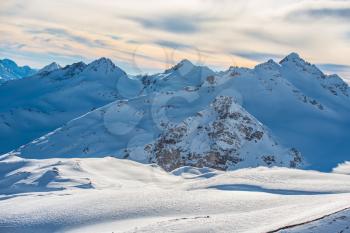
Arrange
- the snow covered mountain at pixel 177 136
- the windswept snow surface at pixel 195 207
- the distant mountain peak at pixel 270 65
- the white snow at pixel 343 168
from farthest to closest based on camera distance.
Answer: the distant mountain peak at pixel 270 65, the snow covered mountain at pixel 177 136, the white snow at pixel 343 168, the windswept snow surface at pixel 195 207

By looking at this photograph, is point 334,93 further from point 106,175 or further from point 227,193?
point 227,193

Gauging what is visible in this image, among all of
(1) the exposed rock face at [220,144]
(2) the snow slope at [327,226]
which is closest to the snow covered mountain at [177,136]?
(1) the exposed rock face at [220,144]

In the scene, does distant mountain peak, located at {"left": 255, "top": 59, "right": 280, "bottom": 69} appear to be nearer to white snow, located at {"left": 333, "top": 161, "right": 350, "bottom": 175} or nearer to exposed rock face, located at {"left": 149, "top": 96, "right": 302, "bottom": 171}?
exposed rock face, located at {"left": 149, "top": 96, "right": 302, "bottom": 171}

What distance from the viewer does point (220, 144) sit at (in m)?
85.0

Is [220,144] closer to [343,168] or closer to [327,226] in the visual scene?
[343,168]

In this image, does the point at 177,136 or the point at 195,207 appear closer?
the point at 195,207

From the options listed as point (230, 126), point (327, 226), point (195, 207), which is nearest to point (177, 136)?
point (230, 126)

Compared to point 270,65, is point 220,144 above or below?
below

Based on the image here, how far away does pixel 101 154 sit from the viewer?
106750 mm

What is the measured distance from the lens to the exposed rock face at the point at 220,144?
82375 mm

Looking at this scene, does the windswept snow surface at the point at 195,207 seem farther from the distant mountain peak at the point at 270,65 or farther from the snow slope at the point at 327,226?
the distant mountain peak at the point at 270,65

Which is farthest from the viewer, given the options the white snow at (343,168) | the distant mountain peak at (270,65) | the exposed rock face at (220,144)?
the distant mountain peak at (270,65)

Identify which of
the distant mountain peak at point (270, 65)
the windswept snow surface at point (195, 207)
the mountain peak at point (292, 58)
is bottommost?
the windswept snow surface at point (195, 207)

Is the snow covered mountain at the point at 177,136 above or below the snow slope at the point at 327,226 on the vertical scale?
above
